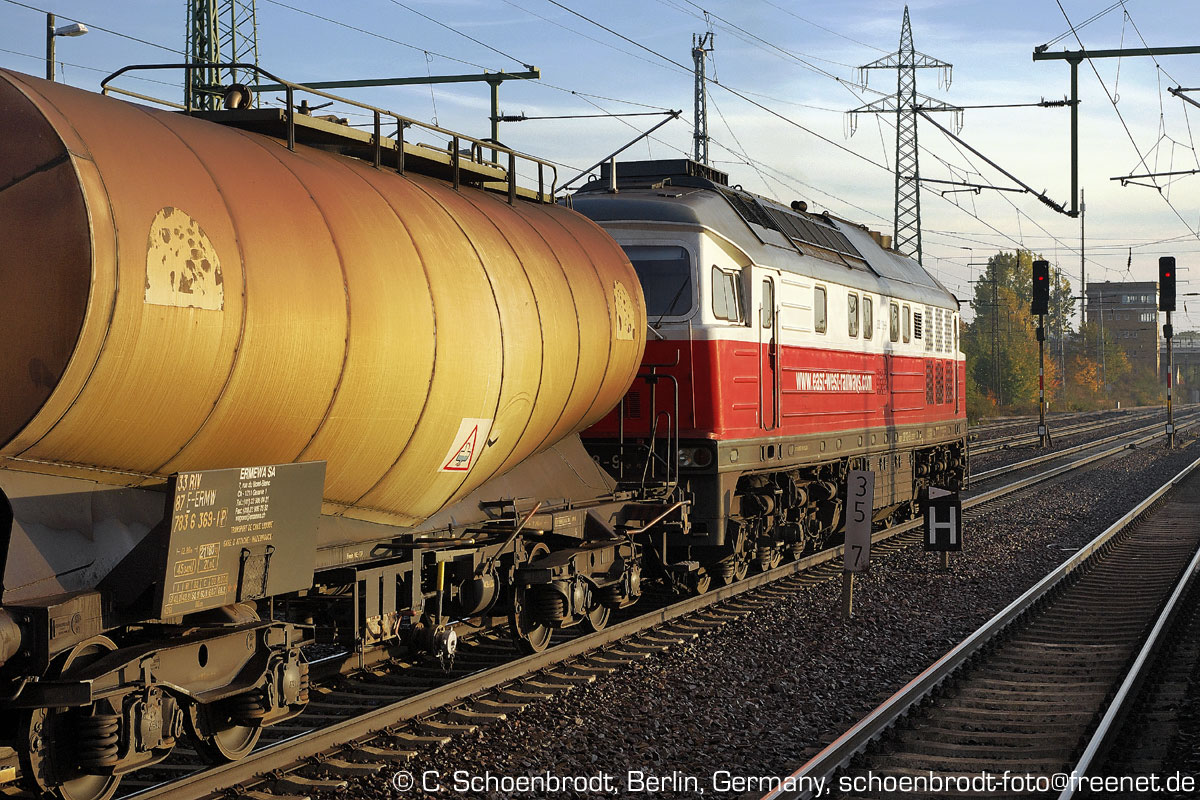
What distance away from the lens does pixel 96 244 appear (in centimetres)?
516

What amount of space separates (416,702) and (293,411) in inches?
96.9

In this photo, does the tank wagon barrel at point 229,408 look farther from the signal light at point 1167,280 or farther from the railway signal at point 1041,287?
the signal light at point 1167,280

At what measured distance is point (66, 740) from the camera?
561cm

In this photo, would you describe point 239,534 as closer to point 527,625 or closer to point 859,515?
point 527,625

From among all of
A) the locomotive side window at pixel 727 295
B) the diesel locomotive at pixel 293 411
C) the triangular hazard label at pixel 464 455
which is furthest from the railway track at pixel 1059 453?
the triangular hazard label at pixel 464 455

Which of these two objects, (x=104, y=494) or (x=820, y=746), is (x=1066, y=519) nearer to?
(x=820, y=746)

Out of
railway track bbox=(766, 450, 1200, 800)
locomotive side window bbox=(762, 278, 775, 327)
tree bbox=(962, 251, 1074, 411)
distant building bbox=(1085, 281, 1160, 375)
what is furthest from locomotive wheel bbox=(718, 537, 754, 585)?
distant building bbox=(1085, 281, 1160, 375)

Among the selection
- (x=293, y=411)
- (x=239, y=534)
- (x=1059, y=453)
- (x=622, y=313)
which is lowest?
(x=1059, y=453)

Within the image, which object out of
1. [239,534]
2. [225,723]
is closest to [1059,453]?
[225,723]

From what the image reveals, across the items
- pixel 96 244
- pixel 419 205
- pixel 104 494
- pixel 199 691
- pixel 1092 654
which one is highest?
pixel 419 205

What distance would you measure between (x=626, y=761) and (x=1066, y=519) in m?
15.4

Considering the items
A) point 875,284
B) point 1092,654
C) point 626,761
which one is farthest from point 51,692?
point 875,284

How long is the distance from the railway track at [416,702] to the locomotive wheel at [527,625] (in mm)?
206

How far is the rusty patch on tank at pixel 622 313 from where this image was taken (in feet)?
33.6
